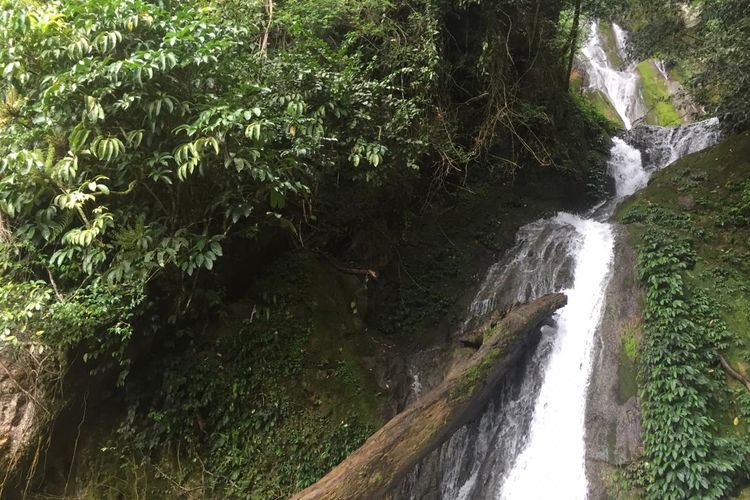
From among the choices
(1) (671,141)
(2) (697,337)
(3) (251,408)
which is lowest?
(2) (697,337)

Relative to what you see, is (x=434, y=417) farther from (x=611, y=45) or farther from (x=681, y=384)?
(x=611, y=45)

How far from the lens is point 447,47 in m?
8.55

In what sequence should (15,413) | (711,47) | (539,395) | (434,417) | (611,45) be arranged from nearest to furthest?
(15,413), (434,417), (539,395), (711,47), (611,45)

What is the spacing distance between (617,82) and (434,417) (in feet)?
78.8

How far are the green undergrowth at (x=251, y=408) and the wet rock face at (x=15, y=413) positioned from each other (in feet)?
3.06

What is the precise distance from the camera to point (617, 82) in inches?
902

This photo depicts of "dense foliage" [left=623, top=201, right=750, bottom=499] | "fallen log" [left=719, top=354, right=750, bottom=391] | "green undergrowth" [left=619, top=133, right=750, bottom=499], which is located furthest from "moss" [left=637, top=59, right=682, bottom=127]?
"fallen log" [left=719, top=354, right=750, bottom=391]

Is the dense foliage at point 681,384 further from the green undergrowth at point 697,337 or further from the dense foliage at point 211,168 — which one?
the dense foliage at point 211,168

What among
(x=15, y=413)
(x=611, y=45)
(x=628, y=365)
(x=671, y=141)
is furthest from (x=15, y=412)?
(x=611, y=45)

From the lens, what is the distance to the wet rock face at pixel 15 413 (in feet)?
14.9

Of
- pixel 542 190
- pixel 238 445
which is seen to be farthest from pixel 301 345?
pixel 542 190

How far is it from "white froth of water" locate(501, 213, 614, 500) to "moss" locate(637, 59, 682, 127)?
49.7ft

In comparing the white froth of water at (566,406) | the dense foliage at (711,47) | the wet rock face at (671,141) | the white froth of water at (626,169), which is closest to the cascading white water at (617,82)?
the wet rock face at (671,141)

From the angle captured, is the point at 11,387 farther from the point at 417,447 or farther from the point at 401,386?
the point at 401,386
